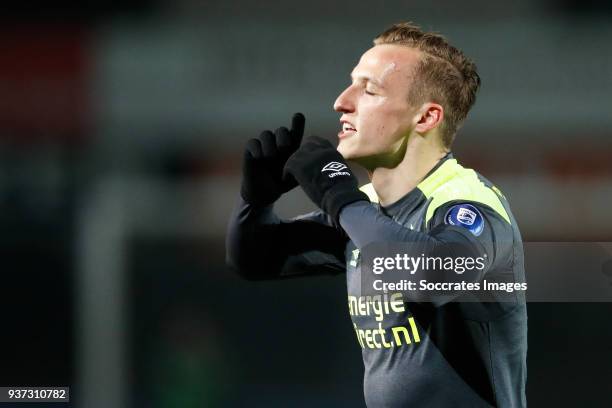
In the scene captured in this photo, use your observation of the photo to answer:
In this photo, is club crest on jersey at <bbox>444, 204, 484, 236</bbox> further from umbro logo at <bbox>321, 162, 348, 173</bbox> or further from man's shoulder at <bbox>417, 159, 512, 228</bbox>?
umbro logo at <bbox>321, 162, 348, 173</bbox>

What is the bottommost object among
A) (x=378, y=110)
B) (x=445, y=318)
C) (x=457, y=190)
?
(x=445, y=318)

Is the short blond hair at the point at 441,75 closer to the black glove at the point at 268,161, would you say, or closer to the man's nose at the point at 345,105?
the man's nose at the point at 345,105

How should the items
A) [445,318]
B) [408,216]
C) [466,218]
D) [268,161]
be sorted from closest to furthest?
[466,218] → [445,318] → [408,216] → [268,161]

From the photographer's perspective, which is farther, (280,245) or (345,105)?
(280,245)

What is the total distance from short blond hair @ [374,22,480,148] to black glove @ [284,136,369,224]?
1.00ft

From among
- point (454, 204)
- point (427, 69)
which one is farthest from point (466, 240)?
point (427, 69)

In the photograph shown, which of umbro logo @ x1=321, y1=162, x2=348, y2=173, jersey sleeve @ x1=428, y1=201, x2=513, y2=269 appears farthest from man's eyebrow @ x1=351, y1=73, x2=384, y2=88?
jersey sleeve @ x1=428, y1=201, x2=513, y2=269

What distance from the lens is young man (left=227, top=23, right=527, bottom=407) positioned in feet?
7.57

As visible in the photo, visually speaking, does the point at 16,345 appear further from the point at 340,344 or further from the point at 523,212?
the point at 523,212

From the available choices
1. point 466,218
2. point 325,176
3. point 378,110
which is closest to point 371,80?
point 378,110

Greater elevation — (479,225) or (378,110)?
(378,110)

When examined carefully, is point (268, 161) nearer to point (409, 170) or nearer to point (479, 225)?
point (409, 170)

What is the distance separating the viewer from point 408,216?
8.16ft

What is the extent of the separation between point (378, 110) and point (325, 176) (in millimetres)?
274
